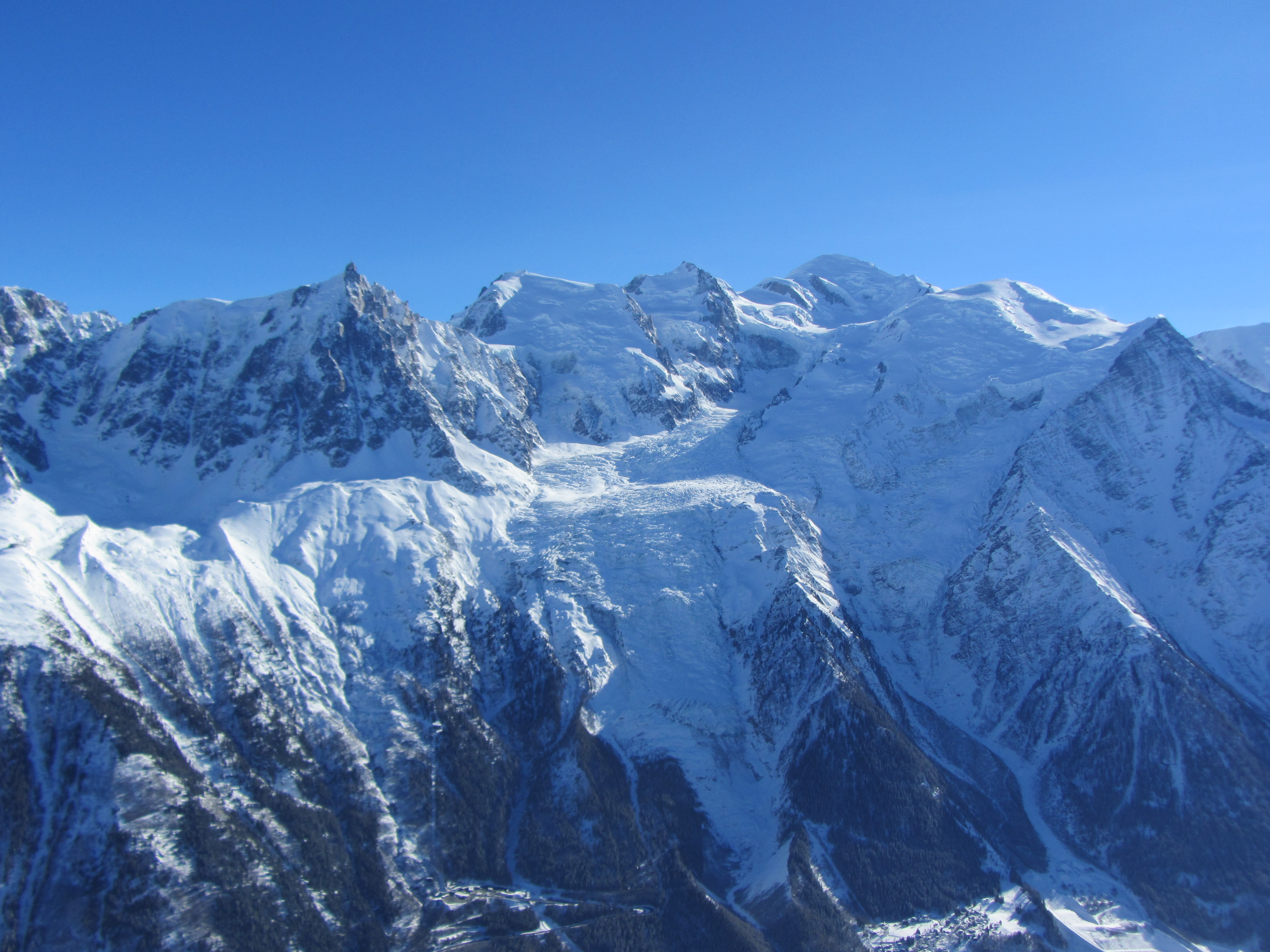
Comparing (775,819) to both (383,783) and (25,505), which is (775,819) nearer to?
(383,783)

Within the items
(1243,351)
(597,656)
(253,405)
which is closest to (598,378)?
(253,405)

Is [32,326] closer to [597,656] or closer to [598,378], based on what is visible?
[598,378]

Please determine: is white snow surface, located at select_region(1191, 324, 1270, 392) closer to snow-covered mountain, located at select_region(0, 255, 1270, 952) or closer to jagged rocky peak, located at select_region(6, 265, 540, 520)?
snow-covered mountain, located at select_region(0, 255, 1270, 952)

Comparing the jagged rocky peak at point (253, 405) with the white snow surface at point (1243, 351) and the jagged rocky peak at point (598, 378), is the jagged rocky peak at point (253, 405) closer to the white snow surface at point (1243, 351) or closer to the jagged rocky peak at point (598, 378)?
the jagged rocky peak at point (598, 378)

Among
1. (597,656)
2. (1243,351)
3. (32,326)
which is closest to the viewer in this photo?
(597,656)

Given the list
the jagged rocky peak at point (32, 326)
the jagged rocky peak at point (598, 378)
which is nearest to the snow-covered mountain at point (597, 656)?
the jagged rocky peak at point (32, 326)

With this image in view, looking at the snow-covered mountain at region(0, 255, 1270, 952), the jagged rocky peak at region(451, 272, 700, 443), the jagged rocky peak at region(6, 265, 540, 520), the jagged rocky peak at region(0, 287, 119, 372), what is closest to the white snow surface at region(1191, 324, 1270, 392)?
the snow-covered mountain at region(0, 255, 1270, 952)

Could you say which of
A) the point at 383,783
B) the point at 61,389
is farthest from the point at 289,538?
the point at 61,389

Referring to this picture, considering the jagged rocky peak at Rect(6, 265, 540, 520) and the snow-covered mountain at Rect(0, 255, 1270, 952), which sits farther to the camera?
the jagged rocky peak at Rect(6, 265, 540, 520)
